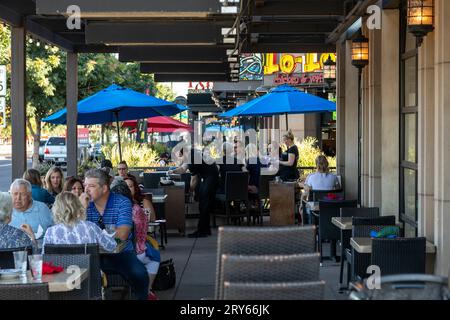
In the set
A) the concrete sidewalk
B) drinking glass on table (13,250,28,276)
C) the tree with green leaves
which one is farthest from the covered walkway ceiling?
the tree with green leaves

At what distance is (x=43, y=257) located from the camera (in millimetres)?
6824

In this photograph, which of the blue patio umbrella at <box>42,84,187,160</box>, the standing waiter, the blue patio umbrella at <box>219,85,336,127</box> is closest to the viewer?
the standing waiter

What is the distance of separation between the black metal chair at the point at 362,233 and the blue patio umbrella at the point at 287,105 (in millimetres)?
8611

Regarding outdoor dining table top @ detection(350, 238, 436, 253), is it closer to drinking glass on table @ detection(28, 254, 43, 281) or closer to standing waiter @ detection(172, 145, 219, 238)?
drinking glass on table @ detection(28, 254, 43, 281)

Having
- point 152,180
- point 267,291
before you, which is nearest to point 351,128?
point 152,180

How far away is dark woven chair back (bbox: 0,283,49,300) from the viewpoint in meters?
5.36

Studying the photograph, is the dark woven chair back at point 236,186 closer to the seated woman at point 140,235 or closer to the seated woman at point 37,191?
the seated woman at point 37,191

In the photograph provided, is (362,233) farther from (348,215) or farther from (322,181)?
(322,181)

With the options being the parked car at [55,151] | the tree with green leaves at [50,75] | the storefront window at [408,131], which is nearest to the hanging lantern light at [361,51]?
the storefront window at [408,131]

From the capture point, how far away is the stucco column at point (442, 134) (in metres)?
8.40

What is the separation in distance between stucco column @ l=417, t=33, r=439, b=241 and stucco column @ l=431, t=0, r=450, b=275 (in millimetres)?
447

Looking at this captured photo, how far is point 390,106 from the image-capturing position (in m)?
11.7
